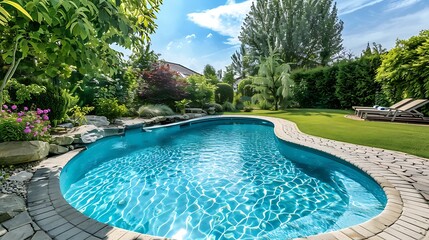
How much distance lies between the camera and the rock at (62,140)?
4.77 metres

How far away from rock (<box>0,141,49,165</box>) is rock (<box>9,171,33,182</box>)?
0.50 metres

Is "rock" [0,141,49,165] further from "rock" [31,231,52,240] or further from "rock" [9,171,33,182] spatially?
"rock" [31,231,52,240]

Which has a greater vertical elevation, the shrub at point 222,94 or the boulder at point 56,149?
the shrub at point 222,94

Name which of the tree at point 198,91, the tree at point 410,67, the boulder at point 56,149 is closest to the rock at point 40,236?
the boulder at point 56,149

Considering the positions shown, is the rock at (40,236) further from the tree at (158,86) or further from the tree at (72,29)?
the tree at (158,86)

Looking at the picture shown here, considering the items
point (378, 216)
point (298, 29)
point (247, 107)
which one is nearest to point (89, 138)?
point (378, 216)

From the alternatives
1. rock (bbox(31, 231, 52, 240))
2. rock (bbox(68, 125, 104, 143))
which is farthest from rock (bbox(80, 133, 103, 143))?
→ rock (bbox(31, 231, 52, 240))

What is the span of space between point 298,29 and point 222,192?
21148 mm

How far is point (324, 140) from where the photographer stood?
548 centimetres

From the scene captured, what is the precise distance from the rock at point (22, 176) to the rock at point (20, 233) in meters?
1.49

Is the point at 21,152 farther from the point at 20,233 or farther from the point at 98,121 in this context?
the point at 98,121

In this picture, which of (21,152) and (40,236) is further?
(21,152)

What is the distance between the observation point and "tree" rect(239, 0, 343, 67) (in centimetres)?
2000

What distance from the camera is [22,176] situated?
3176mm
